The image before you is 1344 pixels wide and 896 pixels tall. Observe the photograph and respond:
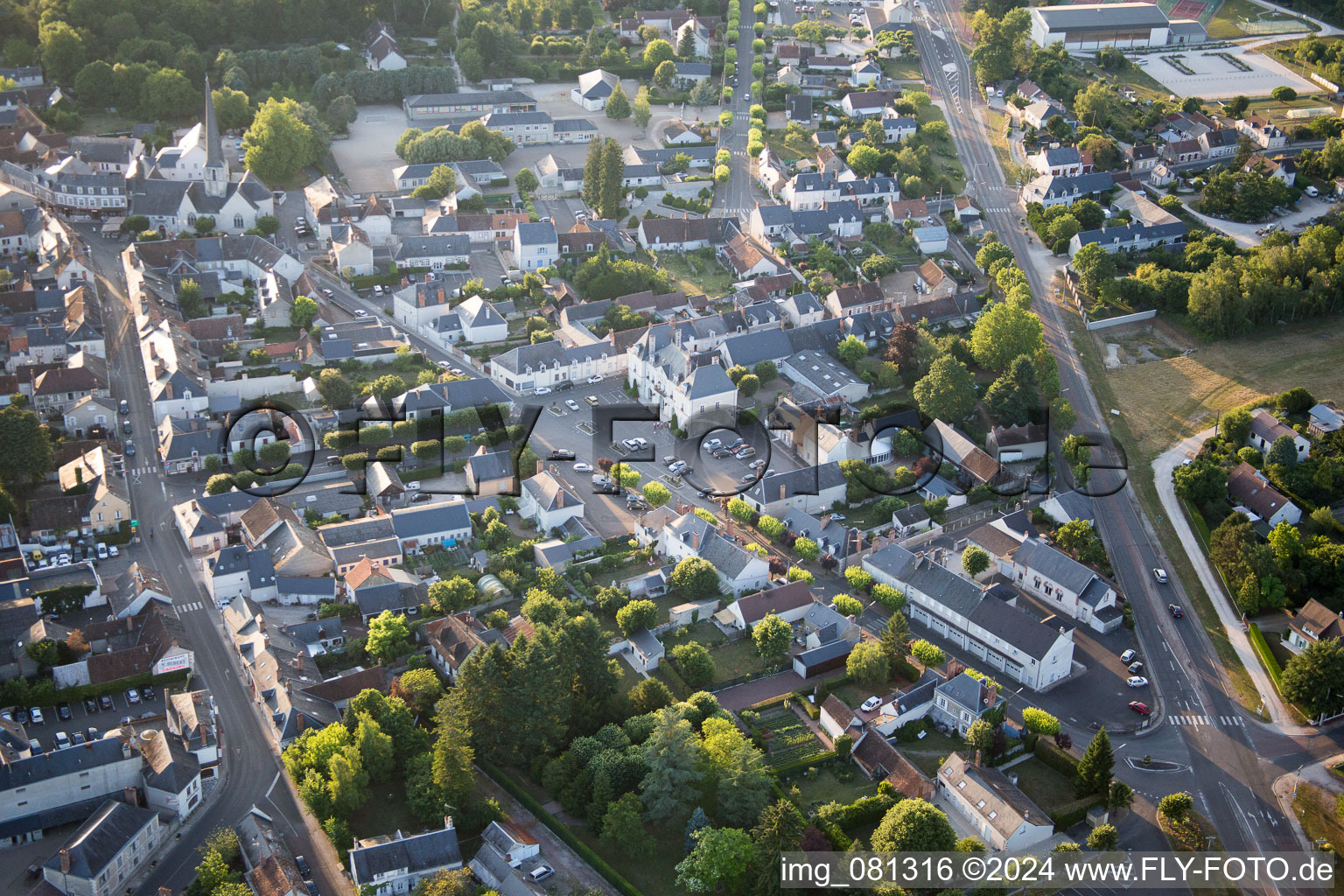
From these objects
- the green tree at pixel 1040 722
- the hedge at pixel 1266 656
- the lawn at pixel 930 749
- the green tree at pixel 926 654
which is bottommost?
the hedge at pixel 1266 656

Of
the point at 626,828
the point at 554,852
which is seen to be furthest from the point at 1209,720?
the point at 554,852

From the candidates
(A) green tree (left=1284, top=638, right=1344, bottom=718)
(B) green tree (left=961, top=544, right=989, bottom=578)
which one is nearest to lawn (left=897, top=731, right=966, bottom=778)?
(B) green tree (left=961, top=544, right=989, bottom=578)

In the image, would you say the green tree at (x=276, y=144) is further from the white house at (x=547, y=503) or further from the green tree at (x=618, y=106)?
the white house at (x=547, y=503)

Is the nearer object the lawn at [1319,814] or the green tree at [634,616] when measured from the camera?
the lawn at [1319,814]

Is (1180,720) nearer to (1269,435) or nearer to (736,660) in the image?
(736,660)

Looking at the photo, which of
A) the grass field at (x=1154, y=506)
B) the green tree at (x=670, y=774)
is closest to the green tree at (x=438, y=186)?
the grass field at (x=1154, y=506)

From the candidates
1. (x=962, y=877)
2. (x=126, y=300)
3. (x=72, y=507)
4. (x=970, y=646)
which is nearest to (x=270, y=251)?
(x=126, y=300)
